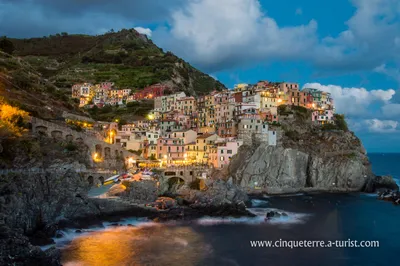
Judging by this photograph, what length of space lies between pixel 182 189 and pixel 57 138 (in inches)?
738

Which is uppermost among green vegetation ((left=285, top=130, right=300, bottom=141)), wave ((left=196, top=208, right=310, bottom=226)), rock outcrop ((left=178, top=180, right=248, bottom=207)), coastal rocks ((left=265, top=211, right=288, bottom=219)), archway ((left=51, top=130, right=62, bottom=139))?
green vegetation ((left=285, top=130, right=300, bottom=141))

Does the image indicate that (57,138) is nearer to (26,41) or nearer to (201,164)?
→ (201,164)

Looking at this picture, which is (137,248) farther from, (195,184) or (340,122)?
(340,122)

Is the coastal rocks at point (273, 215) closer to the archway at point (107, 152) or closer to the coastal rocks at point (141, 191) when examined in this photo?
the coastal rocks at point (141, 191)

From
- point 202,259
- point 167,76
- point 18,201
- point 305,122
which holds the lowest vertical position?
point 202,259

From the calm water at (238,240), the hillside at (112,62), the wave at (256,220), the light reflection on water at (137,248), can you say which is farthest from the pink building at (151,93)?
the light reflection on water at (137,248)

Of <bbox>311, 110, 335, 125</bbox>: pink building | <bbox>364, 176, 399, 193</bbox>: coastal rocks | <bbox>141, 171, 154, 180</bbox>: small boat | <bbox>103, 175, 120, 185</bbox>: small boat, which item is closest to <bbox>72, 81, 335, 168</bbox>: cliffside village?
<bbox>311, 110, 335, 125</bbox>: pink building

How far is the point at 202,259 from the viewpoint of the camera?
31.2m

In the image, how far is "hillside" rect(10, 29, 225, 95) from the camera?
120562 mm

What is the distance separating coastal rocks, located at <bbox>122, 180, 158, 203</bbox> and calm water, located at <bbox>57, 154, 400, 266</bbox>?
14.2 ft

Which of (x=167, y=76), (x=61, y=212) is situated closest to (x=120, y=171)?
(x=61, y=212)

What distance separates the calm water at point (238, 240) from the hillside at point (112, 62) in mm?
73759

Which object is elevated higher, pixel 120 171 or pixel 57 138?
pixel 57 138

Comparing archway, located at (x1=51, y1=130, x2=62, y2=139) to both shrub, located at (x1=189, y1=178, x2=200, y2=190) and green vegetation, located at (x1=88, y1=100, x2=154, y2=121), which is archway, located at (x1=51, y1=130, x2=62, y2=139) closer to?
shrub, located at (x1=189, y1=178, x2=200, y2=190)
